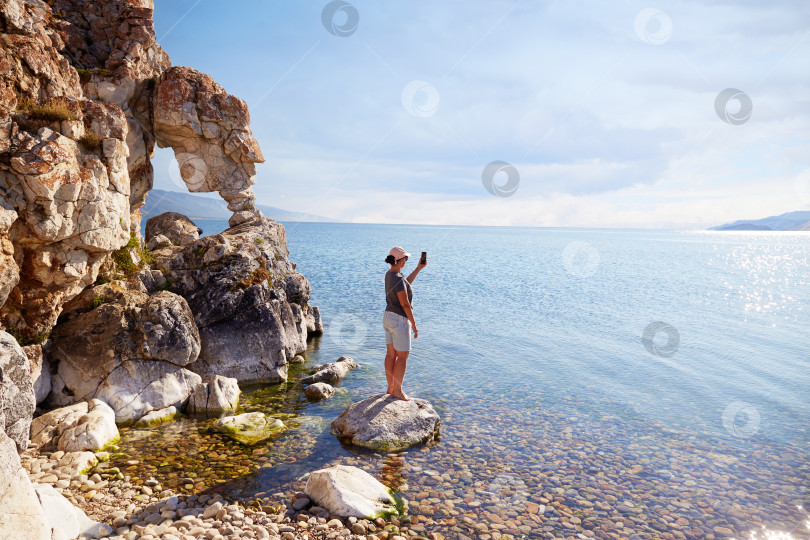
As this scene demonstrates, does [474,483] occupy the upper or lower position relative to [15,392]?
lower

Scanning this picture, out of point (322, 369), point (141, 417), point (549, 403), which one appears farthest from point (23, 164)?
point (549, 403)

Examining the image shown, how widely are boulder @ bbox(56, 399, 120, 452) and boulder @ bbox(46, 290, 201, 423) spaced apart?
1065 mm

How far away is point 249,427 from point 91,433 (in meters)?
3.52

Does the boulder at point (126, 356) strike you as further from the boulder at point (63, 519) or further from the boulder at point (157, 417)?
the boulder at point (63, 519)

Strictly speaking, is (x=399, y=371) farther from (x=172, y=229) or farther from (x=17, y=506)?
(x=172, y=229)

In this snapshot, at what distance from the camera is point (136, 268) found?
1606cm

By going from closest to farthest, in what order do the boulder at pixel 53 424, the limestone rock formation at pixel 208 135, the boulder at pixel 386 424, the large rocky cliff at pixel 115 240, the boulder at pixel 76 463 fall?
the boulder at pixel 76 463, the boulder at pixel 53 424, the large rocky cliff at pixel 115 240, the boulder at pixel 386 424, the limestone rock formation at pixel 208 135

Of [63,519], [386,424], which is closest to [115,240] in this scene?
[63,519]

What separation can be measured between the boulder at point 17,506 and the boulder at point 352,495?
4266mm

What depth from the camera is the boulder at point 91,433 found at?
1081 centimetres

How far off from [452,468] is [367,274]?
46.0 m

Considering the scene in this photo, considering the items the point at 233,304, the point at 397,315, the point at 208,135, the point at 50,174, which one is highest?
the point at 208,135

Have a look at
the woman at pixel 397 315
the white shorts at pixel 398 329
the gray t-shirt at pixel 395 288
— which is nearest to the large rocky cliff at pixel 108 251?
the woman at pixel 397 315

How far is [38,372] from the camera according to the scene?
12602mm
